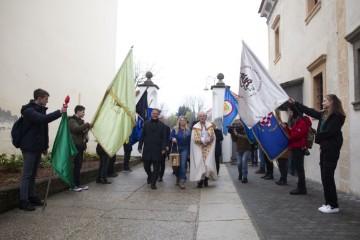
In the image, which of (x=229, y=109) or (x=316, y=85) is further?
(x=229, y=109)

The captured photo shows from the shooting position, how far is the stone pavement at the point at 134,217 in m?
4.35

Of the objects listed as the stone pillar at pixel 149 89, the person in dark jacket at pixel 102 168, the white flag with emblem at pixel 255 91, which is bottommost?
the person in dark jacket at pixel 102 168

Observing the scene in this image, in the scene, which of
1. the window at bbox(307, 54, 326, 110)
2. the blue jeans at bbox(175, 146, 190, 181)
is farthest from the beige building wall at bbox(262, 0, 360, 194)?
the blue jeans at bbox(175, 146, 190, 181)

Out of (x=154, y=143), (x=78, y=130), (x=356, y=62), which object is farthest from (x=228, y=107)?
(x=78, y=130)

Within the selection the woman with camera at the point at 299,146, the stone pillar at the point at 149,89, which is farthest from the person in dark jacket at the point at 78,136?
the stone pillar at the point at 149,89

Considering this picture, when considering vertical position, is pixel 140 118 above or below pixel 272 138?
above

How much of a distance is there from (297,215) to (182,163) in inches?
146

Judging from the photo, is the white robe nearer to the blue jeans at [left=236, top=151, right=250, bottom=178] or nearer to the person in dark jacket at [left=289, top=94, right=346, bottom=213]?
the blue jeans at [left=236, top=151, right=250, bottom=178]

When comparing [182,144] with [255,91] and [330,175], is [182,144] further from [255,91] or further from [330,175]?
[330,175]

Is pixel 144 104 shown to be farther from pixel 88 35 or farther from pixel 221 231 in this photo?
pixel 221 231

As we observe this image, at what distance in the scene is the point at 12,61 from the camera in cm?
861

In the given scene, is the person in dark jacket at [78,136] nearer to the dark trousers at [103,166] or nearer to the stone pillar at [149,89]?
the dark trousers at [103,166]

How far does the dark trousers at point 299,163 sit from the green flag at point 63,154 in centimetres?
453

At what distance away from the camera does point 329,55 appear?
8758mm
